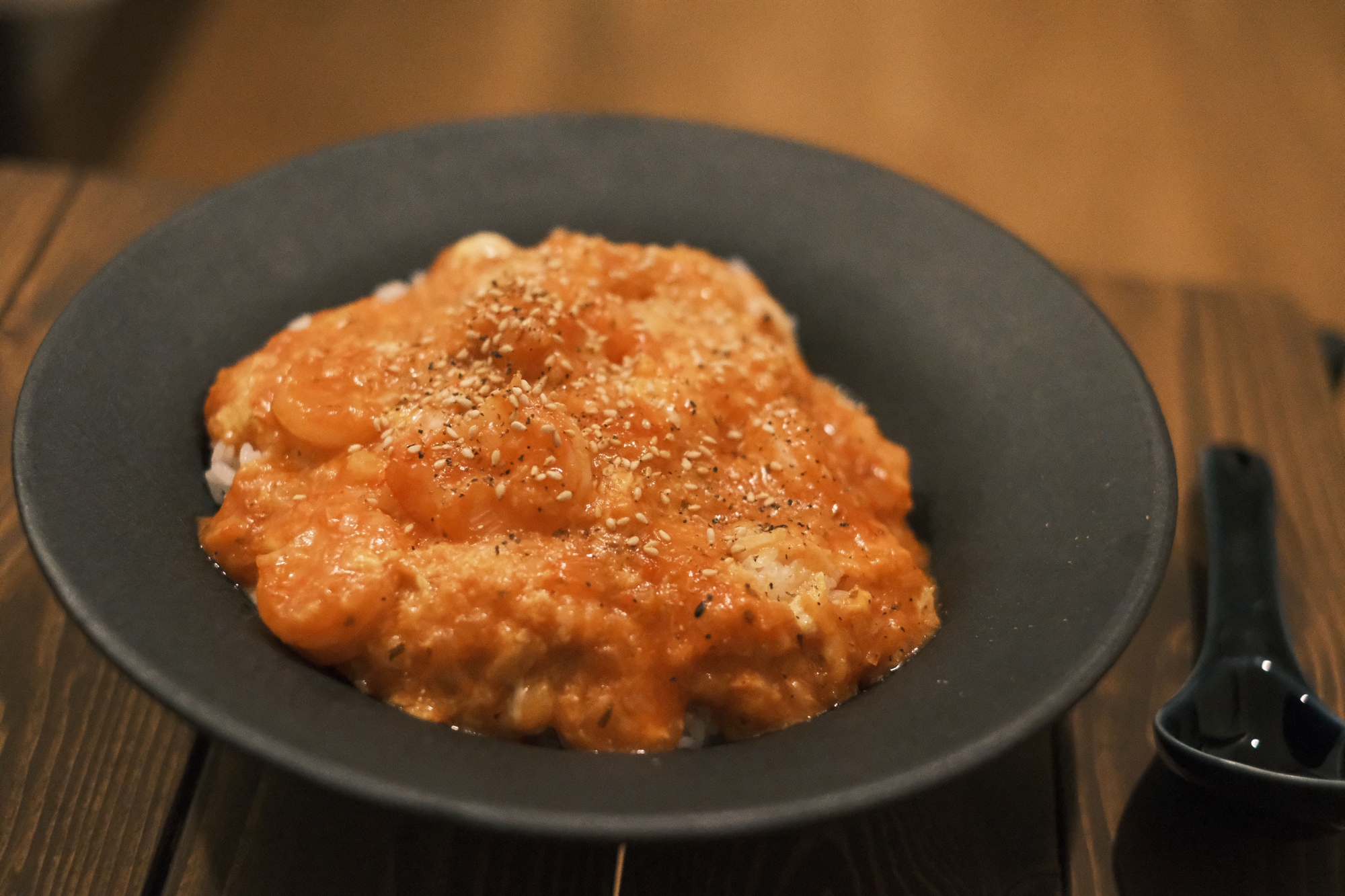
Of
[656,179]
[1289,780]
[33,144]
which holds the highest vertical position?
[656,179]

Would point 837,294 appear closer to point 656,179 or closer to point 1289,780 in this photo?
point 656,179

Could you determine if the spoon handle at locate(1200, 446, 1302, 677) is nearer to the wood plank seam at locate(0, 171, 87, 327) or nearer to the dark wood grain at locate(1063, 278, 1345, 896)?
the dark wood grain at locate(1063, 278, 1345, 896)

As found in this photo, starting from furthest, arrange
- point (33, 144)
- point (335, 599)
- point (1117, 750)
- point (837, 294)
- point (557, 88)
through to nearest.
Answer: point (557, 88)
point (33, 144)
point (837, 294)
point (1117, 750)
point (335, 599)

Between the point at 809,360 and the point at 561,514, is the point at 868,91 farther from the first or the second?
the point at 561,514

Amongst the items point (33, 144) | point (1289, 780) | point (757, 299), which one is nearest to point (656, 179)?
point (757, 299)

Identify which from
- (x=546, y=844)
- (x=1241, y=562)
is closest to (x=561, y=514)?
(x=546, y=844)

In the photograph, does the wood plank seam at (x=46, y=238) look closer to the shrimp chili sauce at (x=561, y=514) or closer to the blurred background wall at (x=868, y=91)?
the shrimp chili sauce at (x=561, y=514)
